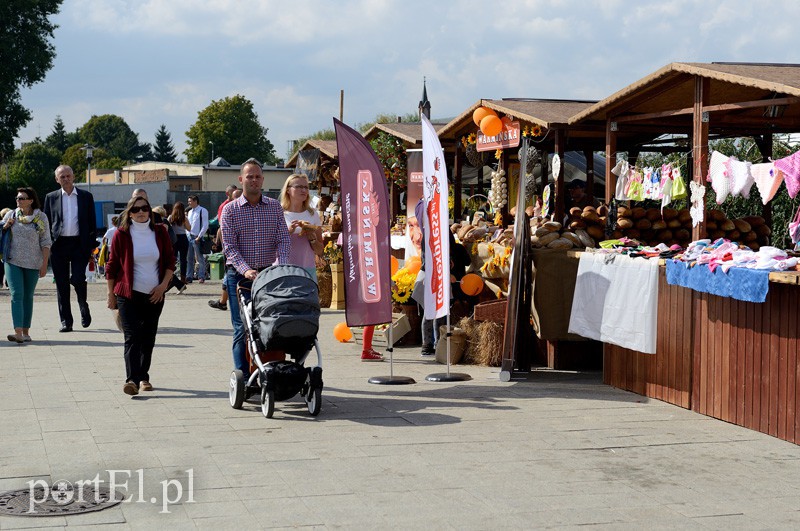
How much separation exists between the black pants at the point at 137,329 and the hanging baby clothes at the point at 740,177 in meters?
5.08

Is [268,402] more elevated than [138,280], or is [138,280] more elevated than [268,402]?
[138,280]

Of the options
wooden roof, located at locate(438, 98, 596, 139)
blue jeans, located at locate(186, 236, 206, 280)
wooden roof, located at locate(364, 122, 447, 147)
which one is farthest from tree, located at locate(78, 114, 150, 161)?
wooden roof, located at locate(438, 98, 596, 139)

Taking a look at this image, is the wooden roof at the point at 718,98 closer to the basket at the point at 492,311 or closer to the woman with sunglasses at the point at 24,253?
the basket at the point at 492,311

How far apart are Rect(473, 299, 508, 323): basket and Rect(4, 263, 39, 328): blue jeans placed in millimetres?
5258

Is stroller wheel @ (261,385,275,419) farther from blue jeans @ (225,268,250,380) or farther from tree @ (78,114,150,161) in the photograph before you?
tree @ (78,114,150,161)

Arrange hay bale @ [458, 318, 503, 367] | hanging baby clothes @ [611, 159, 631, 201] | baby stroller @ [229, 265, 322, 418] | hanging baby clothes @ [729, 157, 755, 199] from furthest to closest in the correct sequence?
hanging baby clothes @ [611, 159, 631, 201] < hay bale @ [458, 318, 503, 367] < hanging baby clothes @ [729, 157, 755, 199] < baby stroller @ [229, 265, 322, 418]

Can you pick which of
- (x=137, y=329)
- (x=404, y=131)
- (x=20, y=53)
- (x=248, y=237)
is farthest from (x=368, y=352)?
(x=20, y=53)

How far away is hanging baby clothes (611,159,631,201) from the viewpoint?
1114cm

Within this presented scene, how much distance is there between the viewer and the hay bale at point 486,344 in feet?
36.2

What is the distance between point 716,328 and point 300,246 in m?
3.77

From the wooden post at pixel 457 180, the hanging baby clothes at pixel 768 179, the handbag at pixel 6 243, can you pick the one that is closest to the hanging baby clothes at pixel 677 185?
the hanging baby clothes at pixel 768 179

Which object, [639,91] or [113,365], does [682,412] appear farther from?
[113,365]

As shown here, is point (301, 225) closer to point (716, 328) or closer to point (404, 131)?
point (716, 328)

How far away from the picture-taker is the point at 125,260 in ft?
29.2
